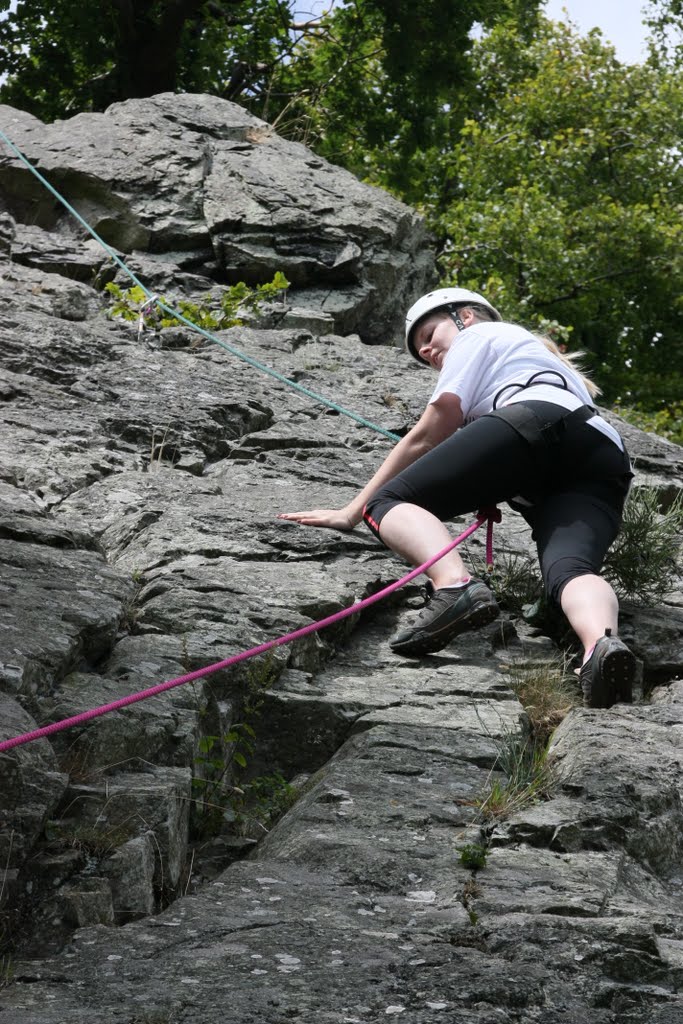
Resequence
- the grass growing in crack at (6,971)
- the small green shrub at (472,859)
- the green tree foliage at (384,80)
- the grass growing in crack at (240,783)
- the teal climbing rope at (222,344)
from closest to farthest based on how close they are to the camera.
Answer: the grass growing in crack at (6,971)
the small green shrub at (472,859)
the grass growing in crack at (240,783)
the teal climbing rope at (222,344)
the green tree foliage at (384,80)

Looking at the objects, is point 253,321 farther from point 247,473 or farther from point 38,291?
point 247,473

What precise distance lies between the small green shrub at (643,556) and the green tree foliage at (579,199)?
16912 millimetres

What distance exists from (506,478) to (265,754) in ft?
4.44

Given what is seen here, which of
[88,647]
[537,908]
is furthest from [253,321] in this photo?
[537,908]

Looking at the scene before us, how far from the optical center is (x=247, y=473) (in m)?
5.88

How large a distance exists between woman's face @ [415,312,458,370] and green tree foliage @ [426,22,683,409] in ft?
54.9

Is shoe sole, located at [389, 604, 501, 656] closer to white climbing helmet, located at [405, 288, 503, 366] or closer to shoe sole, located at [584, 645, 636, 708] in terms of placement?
shoe sole, located at [584, 645, 636, 708]

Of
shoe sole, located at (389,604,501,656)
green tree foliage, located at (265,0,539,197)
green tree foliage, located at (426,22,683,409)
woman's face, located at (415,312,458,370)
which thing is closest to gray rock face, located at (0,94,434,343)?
green tree foliage, located at (265,0,539,197)

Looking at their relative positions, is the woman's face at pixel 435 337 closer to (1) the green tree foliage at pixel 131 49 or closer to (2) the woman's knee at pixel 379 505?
(2) the woman's knee at pixel 379 505

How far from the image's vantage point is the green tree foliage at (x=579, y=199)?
2262 cm

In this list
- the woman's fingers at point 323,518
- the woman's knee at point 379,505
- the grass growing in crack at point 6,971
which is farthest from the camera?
the woman's fingers at point 323,518

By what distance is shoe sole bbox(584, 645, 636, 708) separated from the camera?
3.75 metres

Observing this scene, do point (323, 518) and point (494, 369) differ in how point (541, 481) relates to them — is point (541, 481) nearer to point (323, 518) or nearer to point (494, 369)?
point (494, 369)

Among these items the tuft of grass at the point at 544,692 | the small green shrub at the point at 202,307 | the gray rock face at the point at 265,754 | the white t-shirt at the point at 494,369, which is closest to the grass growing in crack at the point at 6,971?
the gray rock face at the point at 265,754
